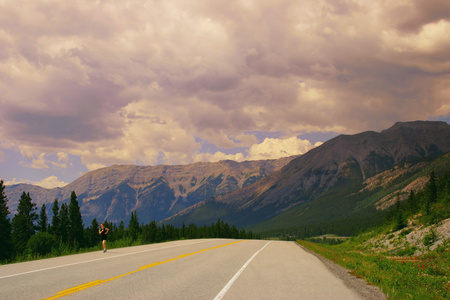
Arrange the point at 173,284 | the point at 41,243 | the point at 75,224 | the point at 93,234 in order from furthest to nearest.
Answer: the point at 93,234
the point at 75,224
the point at 41,243
the point at 173,284

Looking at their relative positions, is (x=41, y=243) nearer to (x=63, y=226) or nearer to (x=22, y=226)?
(x=22, y=226)

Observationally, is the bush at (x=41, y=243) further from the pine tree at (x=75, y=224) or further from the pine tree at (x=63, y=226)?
the pine tree at (x=63, y=226)

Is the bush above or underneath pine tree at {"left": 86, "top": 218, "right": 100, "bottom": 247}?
above

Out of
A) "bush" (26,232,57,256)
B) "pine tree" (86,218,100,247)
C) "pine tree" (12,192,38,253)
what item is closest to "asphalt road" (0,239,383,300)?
"bush" (26,232,57,256)

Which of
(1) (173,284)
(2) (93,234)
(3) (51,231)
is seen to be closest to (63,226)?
(3) (51,231)

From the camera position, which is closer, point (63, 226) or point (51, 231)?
point (51, 231)

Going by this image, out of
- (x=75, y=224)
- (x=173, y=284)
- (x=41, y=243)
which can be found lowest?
(x=41, y=243)

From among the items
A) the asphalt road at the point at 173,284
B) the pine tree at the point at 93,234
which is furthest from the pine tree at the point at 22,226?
the asphalt road at the point at 173,284

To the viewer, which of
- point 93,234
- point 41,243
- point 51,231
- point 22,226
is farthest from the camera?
point 93,234

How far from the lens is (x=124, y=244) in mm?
32094

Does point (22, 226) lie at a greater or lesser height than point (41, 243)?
greater

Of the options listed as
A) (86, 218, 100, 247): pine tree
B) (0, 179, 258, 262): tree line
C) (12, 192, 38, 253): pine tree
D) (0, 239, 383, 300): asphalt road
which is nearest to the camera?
(0, 239, 383, 300): asphalt road

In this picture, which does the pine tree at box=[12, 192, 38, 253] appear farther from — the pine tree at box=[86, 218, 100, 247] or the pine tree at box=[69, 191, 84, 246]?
the pine tree at box=[86, 218, 100, 247]

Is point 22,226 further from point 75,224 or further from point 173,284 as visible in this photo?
point 173,284
